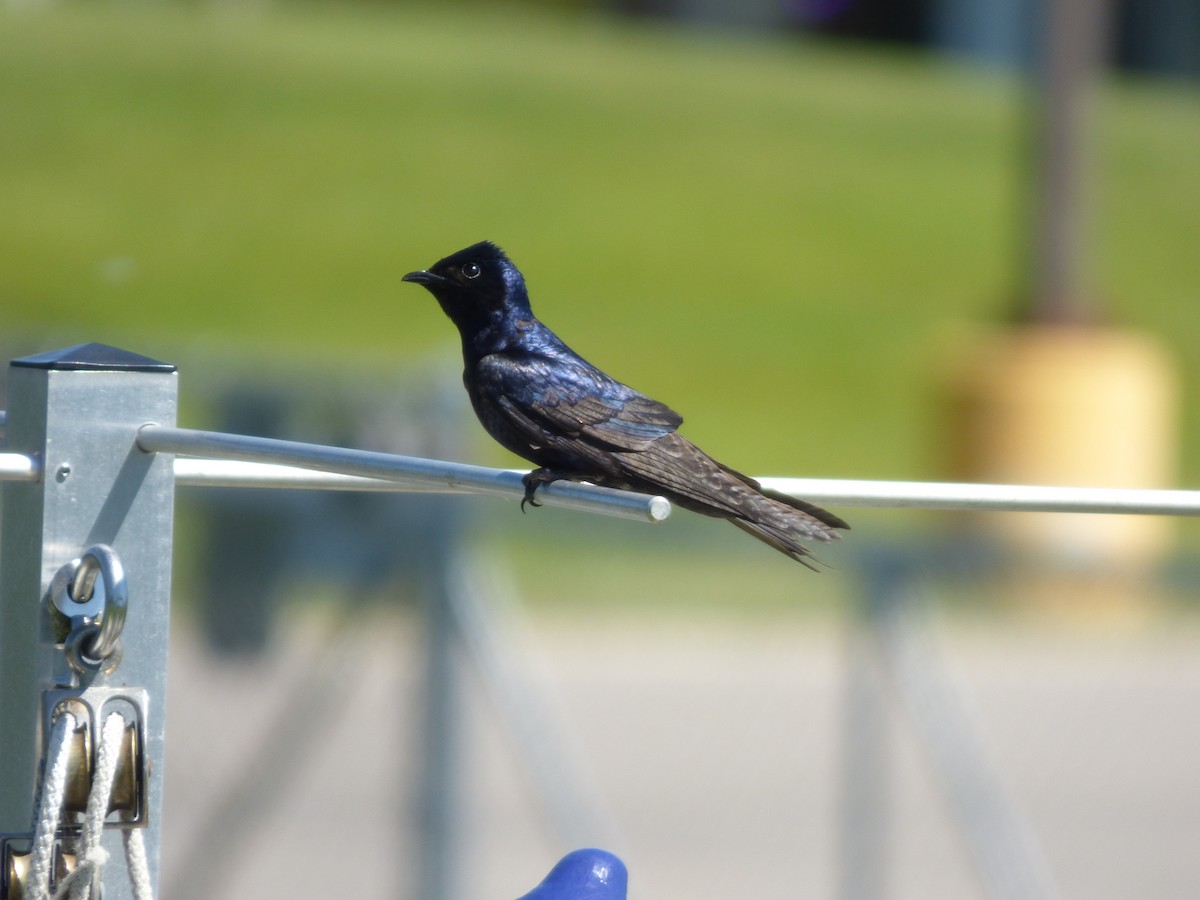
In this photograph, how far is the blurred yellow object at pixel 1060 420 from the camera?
36.5 feet

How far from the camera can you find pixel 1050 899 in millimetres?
5012

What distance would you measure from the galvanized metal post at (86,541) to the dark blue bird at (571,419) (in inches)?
17.8

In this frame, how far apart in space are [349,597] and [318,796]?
74 centimetres

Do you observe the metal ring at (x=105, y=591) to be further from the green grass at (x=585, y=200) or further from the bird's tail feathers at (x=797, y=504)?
the green grass at (x=585, y=200)

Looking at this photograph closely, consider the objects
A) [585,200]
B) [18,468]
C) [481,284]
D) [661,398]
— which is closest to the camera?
[18,468]

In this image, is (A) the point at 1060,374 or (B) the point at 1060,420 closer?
(A) the point at 1060,374

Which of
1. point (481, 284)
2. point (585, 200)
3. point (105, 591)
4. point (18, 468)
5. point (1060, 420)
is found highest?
point (585, 200)

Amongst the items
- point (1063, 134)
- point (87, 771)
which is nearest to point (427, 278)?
point (87, 771)

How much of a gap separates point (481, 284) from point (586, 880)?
1.25 metres

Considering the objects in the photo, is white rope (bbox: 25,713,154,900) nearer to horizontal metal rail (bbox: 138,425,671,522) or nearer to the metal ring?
the metal ring

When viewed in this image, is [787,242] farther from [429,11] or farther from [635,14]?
[635,14]

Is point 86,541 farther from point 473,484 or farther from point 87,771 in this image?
point 473,484

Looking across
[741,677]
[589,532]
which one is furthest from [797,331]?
[589,532]

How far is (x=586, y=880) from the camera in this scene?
60.7 inches
